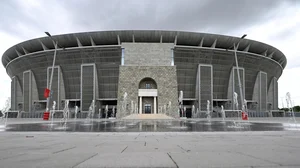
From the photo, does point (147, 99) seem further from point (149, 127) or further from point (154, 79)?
point (149, 127)

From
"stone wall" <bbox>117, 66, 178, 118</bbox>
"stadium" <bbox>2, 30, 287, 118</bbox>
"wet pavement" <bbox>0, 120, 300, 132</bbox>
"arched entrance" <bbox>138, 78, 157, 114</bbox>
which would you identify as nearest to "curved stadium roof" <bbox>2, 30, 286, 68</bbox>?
"stadium" <bbox>2, 30, 287, 118</bbox>

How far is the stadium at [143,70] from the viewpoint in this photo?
4822 cm

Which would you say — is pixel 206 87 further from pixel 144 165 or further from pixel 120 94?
pixel 144 165

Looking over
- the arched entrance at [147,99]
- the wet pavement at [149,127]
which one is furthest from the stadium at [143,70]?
the wet pavement at [149,127]

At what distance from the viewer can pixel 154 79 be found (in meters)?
48.1

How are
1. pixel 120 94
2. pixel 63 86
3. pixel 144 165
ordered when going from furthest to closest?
pixel 63 86
pixel 120 94
pixel 144 165

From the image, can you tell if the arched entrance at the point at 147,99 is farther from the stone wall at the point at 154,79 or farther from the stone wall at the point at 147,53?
the stone wall at the point at 147,53

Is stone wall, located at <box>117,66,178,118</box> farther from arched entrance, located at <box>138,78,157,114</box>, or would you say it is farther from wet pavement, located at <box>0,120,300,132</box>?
wet pavement, located at <box>0,120,300,132</box>

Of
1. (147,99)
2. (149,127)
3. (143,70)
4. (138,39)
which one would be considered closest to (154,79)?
(143,70)

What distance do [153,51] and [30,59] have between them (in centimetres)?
3069

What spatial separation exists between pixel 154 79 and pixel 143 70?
3.10 metres

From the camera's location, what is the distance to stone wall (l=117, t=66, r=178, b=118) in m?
47.1

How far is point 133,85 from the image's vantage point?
1882 inches

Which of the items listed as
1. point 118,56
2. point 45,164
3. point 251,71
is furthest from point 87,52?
point 45,164
